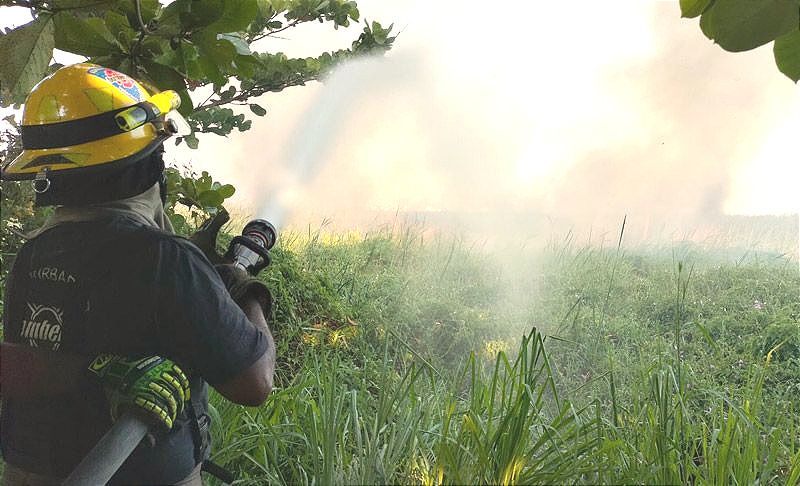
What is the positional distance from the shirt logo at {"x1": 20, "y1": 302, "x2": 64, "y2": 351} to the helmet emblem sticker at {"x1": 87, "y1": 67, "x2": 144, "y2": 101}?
1.31ft

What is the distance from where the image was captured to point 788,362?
361cm

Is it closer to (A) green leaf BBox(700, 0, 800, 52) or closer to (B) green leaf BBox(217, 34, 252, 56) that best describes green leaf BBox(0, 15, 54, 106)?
(B) green leaf BBox(217, 34, 252, 56)

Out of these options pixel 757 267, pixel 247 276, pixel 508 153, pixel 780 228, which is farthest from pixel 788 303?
pixel 247 276

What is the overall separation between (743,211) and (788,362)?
161 cm

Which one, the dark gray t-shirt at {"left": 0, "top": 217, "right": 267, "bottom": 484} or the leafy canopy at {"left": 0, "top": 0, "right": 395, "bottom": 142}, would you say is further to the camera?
the leafy canopy at {"left": 0, "top": 0, "right": 395, "bottom": 142}

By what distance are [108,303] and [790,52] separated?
46.9 inches

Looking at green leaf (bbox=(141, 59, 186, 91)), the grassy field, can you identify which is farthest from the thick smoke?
green leaf (bbox=(141, 59, 186, 91))

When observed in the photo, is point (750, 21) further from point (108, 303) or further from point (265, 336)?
point (108, 303)

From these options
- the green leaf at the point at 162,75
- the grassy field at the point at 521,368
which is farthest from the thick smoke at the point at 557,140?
the green leaf at the point at 162,75

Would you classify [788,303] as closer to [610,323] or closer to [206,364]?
[610,323]

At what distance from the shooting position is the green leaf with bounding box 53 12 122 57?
1.39 m

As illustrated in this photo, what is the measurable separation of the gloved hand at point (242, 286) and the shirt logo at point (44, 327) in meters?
0.29

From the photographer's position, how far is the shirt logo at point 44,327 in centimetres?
117

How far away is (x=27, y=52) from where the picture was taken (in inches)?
56.0
